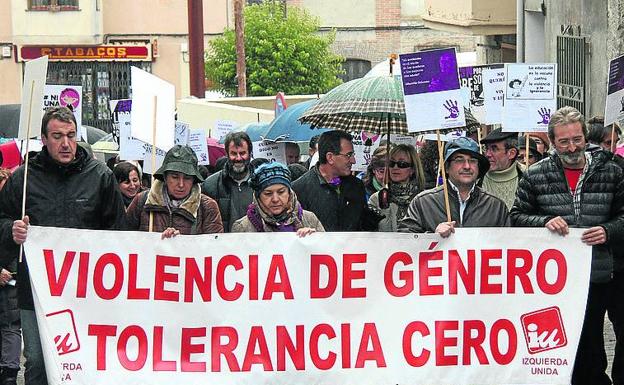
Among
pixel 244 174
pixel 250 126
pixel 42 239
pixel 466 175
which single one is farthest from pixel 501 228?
pixel 250 126

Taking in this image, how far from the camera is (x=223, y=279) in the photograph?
7.37m

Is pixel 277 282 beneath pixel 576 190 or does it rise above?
beneath

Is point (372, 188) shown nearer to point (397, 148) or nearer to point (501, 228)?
point (397, 148)

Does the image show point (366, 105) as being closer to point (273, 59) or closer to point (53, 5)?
point (273, 59)

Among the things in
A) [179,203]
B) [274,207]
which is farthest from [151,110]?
[274,207]

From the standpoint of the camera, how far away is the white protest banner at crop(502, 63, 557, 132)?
35.3 ft

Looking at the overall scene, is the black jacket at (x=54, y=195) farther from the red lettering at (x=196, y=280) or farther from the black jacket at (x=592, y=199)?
the black jacket at (x=592, y=199)

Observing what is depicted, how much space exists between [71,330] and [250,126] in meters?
9.61

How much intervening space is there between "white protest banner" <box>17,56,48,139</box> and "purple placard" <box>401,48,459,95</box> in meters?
1.93

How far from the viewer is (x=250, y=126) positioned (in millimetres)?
16797

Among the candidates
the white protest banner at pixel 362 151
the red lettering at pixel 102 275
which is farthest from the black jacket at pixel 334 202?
the white protest banner at pixel 362 151

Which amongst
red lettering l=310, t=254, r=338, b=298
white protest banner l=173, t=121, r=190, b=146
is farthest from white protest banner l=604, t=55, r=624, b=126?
white protest banner l=173, t=121, r=190, b=146

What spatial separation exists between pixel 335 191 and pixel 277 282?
5.52 feet

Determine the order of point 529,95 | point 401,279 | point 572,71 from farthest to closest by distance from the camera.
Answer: point 572,71 → point 529,95 → point 401,279
